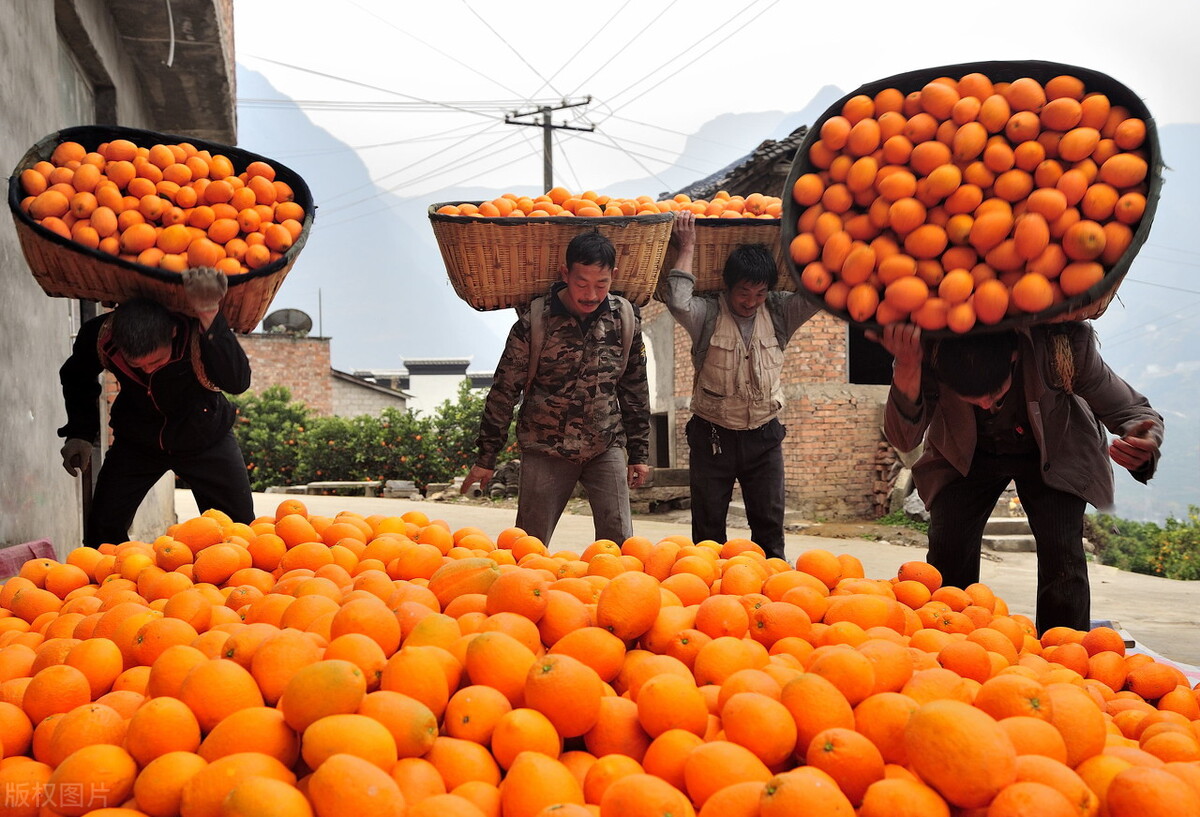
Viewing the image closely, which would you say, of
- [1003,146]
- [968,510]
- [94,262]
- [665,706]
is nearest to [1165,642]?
[968,510]

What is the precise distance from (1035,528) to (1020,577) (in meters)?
5.13

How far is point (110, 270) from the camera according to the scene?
2879 millimetres

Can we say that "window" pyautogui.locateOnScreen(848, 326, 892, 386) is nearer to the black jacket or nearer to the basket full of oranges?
the basket full of oranges

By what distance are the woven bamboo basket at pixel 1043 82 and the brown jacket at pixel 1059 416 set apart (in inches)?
11.7

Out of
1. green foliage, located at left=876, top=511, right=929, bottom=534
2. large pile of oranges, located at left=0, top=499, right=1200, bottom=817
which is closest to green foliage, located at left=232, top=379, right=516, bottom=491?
green foliage, located at left=876, top=511, right=929, bottom=534

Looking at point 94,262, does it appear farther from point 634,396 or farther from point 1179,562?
point 1179,562

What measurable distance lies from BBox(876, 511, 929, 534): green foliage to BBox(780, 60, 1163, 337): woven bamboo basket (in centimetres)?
892

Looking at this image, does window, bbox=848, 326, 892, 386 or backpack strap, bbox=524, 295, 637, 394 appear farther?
window, bbox=848, 326, 892, 386

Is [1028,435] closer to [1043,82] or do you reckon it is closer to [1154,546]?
[1043,82]

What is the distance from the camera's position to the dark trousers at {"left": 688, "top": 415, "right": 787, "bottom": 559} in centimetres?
400

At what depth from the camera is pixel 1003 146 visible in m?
2.23

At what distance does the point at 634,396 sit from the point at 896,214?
6.14 feet

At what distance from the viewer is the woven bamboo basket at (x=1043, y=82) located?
2.08m

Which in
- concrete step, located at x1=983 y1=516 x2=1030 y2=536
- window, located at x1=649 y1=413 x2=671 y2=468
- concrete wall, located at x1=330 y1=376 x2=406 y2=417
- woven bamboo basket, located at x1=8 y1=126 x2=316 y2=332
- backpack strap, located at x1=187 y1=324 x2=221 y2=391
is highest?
woven bamboo basket, located at x1=8 y1=126 x2=316 y2=332
